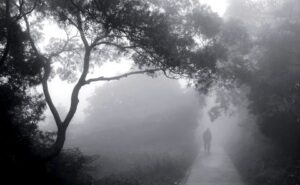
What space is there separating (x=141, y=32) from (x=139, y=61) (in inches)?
74.7

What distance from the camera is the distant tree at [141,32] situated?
33.2 feet

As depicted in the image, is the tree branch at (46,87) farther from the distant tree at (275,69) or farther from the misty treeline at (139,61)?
the distant tree at (275,69)

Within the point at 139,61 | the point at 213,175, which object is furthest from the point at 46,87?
the point at 213,175

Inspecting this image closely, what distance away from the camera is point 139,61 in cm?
1241

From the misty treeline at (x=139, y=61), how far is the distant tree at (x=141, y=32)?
37mm

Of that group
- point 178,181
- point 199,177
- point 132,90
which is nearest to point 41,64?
point 178,181

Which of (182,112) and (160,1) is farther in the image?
(182,112)

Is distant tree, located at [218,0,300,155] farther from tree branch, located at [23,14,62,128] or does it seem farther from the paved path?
tree branch, located at [23,14,62,128]

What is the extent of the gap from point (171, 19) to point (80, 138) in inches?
1546

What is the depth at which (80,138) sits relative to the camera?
161 feet

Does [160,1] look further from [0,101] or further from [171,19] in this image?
[0,101]

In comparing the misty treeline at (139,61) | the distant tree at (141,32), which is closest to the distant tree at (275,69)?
the misty treeline at (139,61)

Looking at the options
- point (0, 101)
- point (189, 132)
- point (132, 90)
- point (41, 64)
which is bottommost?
point (0, 101)

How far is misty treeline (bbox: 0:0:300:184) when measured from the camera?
10.7 m
